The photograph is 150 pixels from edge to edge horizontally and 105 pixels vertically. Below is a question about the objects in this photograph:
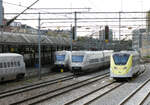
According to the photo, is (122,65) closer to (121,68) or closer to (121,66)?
(121,66)

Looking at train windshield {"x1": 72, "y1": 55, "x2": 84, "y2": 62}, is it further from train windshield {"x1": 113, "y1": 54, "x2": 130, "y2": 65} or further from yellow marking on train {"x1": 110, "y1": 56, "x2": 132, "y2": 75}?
yellow marking on train {"x1": 110, "y1": 56, "x2": 132, "y2": 75}

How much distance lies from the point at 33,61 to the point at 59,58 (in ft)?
17.6

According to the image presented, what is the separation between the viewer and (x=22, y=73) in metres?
25.9

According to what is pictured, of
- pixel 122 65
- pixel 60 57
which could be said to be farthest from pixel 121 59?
pixel 60 57

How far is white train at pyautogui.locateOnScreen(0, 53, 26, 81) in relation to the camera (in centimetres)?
2258

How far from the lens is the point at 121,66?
23438 millimetres

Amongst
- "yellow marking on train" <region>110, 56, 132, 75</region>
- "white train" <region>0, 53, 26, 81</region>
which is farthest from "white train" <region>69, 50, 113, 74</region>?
"white train" <region>0, 53, 26, 81</region>

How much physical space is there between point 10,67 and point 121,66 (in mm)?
10479

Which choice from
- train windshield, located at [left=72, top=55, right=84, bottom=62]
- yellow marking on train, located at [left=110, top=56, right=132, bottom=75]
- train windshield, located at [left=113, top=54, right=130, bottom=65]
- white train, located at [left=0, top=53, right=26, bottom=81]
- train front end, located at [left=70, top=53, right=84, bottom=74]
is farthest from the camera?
train windshield, located at [left=72, top=55, right=84, bottom=62]

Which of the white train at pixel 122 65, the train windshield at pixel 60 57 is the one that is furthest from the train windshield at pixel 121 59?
the train windshield at pixel 60 57

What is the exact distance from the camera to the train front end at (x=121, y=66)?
23344 millimetres

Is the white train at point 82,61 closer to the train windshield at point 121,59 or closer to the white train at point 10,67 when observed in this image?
the train windshield at point 121,59

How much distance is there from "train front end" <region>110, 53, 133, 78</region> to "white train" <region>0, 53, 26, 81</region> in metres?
9.33

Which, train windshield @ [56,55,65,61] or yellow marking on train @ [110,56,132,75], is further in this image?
train windshield @ [56,55,65,61]
